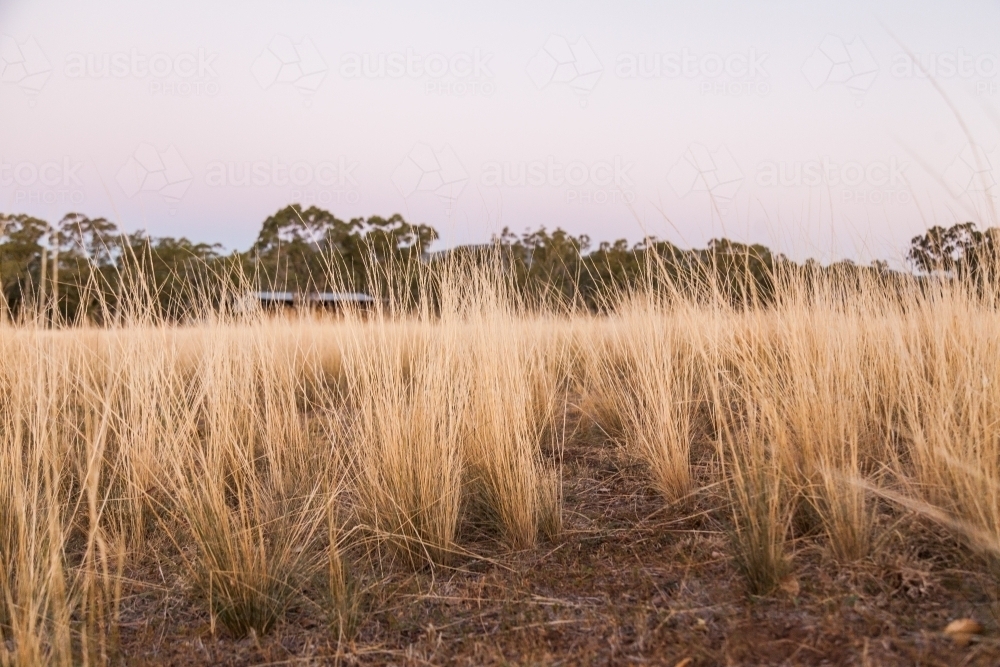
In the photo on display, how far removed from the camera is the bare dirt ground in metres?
1.62

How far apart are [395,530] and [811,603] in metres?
1.23

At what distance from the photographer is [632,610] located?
188cm

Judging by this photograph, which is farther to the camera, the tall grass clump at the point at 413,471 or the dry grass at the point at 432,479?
the tall grass clump at the point at 413,471

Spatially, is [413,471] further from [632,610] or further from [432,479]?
[632,610]

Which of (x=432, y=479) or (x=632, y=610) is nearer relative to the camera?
(x=632, y=610)

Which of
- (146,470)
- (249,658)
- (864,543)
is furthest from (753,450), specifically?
(146,470)

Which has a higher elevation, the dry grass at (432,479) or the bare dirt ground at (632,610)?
the dry grass at (432,479)

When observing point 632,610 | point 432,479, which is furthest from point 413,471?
point 632,610

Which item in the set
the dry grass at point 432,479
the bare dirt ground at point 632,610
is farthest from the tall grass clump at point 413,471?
the bare dirt ground at point 632,610

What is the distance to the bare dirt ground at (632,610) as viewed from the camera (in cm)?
162

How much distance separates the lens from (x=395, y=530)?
230cm

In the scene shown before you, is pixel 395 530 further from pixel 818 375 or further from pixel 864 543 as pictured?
pixel 818 375

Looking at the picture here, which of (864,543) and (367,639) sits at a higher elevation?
(864,543)

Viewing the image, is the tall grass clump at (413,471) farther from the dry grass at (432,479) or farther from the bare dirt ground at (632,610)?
the bare dirt ground at (632,610)
